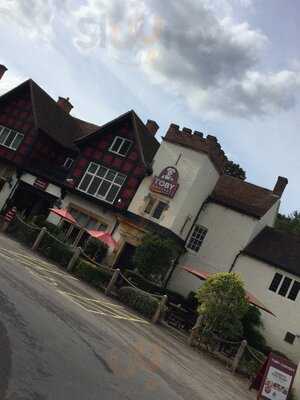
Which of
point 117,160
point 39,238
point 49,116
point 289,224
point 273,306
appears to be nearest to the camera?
point 39,238

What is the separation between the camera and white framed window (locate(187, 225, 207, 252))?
107ft

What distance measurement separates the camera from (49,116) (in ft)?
128

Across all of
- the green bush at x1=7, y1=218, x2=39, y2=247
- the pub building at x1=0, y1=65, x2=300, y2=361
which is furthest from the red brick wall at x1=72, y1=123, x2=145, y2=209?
the green bush at x1=7, y1=218, x2=39, y2=247

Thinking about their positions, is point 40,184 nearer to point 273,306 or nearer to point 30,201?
point 30,201

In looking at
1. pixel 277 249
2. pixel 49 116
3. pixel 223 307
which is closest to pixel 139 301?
pixel 223 307

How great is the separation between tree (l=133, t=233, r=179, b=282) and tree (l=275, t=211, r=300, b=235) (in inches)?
1220

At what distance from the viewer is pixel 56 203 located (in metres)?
33.5

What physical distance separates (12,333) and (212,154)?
2358 centimetres

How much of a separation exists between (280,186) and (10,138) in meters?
21.1

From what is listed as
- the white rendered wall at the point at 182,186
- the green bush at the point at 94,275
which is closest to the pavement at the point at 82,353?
the green bush at the point at 94,275

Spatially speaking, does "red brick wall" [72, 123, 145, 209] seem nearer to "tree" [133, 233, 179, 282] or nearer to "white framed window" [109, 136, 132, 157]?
"white framed window" [109, 136, 132, 157]

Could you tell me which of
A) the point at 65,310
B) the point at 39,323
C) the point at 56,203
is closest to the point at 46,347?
the point at 39,323

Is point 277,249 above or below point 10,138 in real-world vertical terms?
above

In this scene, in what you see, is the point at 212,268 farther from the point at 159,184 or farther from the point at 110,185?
the point at 110,185
